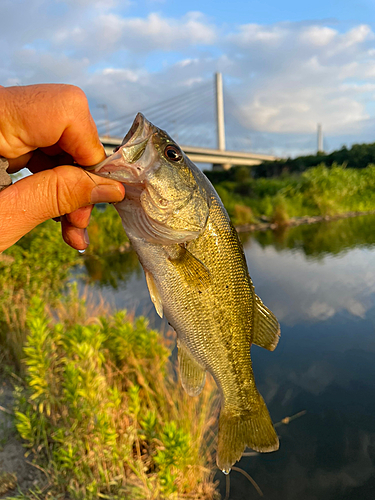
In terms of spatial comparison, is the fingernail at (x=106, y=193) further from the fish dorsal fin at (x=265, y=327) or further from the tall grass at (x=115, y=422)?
the tall grass at (x=115, y=422)

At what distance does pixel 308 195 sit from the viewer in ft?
102

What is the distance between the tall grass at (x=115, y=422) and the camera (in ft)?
12.4

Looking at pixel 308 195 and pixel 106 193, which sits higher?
pixel 106 193

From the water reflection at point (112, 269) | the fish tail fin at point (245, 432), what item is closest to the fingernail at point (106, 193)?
the fish tail fin at point (245, 432)

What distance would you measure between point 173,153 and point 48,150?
71 centimetres

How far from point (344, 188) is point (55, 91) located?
113 ft

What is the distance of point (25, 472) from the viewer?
171 inches

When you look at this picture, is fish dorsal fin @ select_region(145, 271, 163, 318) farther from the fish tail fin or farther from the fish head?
the fish tail fin

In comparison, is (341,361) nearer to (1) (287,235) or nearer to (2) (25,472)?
(2) (25,472)

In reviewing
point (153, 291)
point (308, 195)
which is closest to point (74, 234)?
point (153, 291)

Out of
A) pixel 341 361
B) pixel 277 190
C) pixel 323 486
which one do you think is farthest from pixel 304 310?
pixel 277 190

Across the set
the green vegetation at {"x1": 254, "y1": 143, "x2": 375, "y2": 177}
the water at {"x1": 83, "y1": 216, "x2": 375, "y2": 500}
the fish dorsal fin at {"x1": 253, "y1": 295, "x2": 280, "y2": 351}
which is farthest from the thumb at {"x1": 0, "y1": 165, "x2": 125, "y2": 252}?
the green vegetation at {"x1": 254, "y1": 143, "x2": 375, "y2": 177}

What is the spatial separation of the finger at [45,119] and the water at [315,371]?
5.50 meters

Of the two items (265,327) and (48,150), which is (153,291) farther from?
(48,150)
